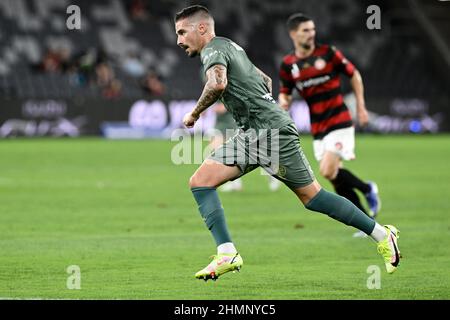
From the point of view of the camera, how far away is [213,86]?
303 inches

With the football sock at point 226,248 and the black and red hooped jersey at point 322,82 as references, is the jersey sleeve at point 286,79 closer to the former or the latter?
the black and red hooped jersey at point 322,82

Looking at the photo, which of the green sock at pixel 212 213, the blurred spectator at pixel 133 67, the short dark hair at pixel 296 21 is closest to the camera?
the green sock at pixel 212 213

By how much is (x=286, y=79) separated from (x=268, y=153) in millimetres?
4102

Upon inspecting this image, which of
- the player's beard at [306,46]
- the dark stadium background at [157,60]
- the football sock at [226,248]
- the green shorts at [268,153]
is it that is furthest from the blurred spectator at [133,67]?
the football sock at [226,248]

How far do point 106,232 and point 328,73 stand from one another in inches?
128

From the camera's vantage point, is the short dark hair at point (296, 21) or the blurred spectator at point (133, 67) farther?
the blurred spectator at point (133, 67)

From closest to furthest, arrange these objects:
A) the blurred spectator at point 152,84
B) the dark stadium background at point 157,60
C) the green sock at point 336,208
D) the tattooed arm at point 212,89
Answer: the tattooed arm at point 212,89, the green sock at point 336,208, the dark stadium background at point 157,60, the blurred spectator at point 152,84

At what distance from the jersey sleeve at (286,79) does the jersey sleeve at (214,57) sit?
14.0 ft

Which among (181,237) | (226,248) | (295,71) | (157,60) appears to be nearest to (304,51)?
(295,71)

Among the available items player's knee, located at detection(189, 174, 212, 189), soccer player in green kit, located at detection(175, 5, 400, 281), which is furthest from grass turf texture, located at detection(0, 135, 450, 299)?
player's knee, located at detection(189, 174, 212, 189)

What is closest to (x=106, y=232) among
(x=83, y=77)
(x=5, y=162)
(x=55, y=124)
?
(x=5, y=162)

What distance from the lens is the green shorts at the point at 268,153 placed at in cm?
816

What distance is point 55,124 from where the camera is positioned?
30.3 metres

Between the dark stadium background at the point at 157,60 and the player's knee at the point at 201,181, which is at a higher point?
the dark stadium background at the point at 157,60
